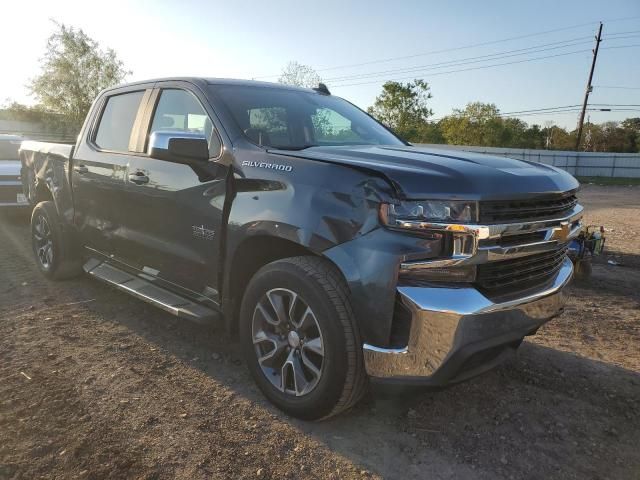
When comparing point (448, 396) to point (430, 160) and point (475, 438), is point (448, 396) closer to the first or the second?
point (475, 438)

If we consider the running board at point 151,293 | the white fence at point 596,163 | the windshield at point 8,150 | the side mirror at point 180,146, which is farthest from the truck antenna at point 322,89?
the white fence at point 596,163

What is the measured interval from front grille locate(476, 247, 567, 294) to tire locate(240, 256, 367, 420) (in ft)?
2.19

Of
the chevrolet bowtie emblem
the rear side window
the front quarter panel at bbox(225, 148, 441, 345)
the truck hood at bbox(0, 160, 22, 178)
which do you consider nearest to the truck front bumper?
the front quarter panel at bbox(225, 148, 441, 345)

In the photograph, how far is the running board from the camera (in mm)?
3318

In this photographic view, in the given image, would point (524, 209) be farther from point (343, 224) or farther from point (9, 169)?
point (9, 169)

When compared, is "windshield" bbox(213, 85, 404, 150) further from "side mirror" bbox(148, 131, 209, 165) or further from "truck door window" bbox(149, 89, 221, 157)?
"side mirror" bbox(148, 131, 209, 165)

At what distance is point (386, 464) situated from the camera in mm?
2510

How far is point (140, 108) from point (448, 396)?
313 centimetres

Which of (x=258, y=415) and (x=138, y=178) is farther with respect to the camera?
(x=138, y=178)

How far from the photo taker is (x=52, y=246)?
17.1 ft

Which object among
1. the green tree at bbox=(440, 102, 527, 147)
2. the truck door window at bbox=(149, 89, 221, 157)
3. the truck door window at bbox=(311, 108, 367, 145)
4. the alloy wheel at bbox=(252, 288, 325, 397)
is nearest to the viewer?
the alloy wheel at bbox=(252, 288, 325, 397)

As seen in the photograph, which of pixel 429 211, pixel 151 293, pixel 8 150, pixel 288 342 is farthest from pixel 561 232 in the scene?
pixel 8 150

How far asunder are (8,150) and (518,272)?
9634mm

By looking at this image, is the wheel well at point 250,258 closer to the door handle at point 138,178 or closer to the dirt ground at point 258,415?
the dirt ground at point 258,415
